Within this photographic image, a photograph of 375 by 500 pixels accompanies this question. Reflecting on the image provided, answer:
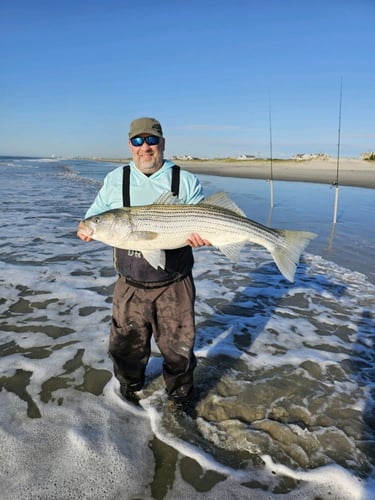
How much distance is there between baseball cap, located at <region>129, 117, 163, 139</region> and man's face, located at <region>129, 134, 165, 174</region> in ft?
0.35

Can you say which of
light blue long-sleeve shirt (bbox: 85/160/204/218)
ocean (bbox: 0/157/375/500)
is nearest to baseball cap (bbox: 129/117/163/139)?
light blue long-sleeve shirt (bbox: 85/160/204/218)

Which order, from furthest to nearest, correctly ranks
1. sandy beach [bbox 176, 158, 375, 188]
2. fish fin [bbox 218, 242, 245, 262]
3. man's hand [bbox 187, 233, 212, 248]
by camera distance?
sandy beach [bbox 176, 158, 375, 188] → fish fin [bbox 218, 242, 245, 262] → man's hand [bbox 187, 233, 212, 248]

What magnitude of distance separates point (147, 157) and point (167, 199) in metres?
0.49

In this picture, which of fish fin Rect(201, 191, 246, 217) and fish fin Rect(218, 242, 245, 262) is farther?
fish fin Rect(218, 242, 245, 262)

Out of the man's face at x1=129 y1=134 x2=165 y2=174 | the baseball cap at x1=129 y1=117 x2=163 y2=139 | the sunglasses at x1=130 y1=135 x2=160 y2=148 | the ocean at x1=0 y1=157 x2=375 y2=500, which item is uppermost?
the baseball cap at x1=129 y1=117 x2=163 y2=139

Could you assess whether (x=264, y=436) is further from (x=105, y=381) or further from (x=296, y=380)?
(x=105, y=381)

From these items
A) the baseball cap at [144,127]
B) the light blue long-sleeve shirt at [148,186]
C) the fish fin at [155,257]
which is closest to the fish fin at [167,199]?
the light blue long-sleeve shirt at [148,186]

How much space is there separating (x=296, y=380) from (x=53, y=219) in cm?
1160

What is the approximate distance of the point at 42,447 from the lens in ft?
11.0

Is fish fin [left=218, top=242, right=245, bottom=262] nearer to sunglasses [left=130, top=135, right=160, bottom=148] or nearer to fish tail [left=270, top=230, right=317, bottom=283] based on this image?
fish tail [left=270, top=230, right=317, bottom=283]

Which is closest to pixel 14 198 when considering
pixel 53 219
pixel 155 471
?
pixel 53 219

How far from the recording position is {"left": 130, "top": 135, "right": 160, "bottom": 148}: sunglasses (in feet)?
11.5

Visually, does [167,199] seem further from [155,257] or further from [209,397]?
[209,397]

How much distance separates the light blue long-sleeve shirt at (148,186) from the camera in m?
3.59
